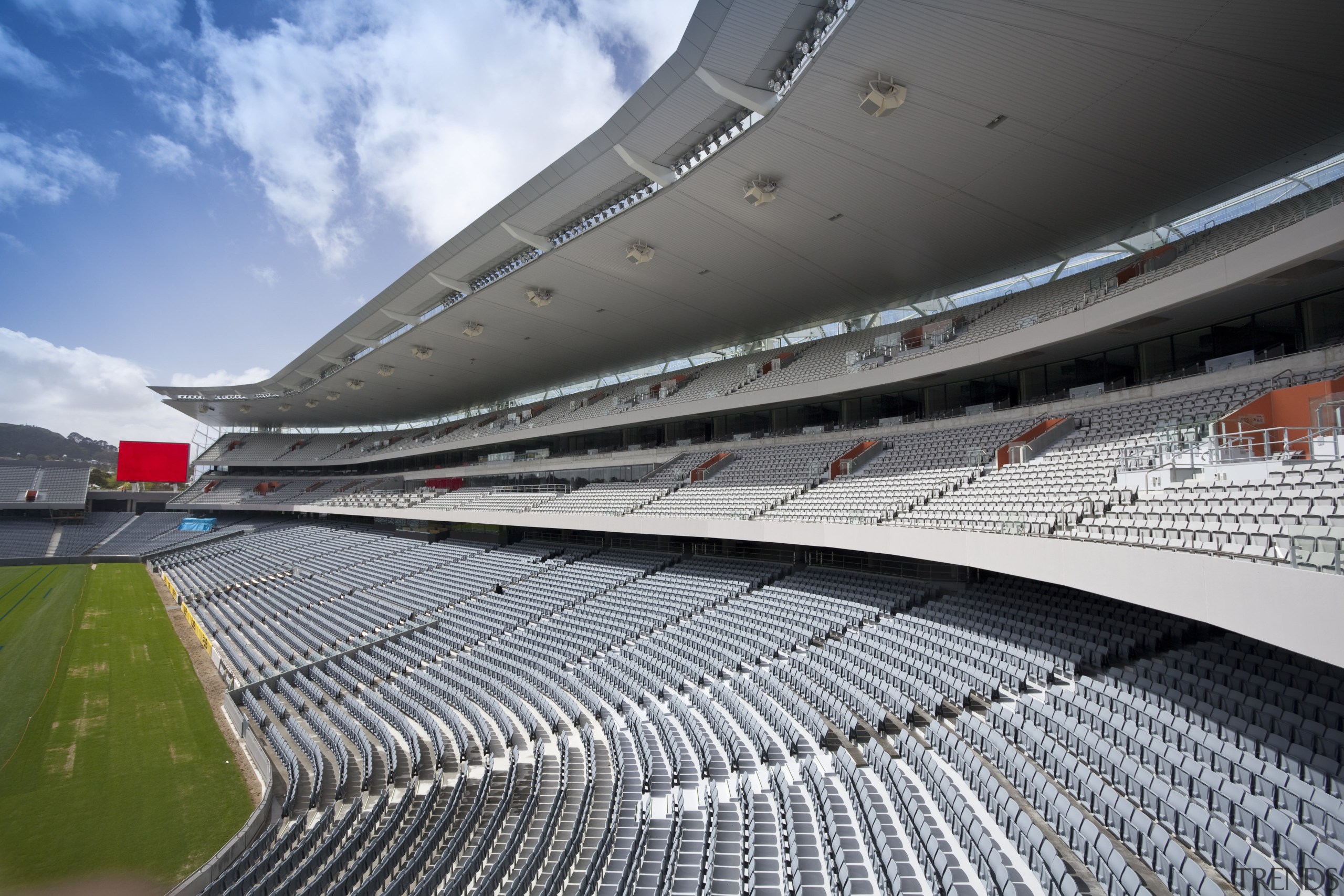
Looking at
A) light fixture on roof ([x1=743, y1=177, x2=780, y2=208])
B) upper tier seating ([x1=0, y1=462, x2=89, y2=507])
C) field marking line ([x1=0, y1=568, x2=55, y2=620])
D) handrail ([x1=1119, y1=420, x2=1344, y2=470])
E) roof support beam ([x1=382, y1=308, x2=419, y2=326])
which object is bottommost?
field marking line ([x1=0, y1=568, x2=55, y2=620])

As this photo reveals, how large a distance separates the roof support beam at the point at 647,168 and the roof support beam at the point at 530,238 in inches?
195

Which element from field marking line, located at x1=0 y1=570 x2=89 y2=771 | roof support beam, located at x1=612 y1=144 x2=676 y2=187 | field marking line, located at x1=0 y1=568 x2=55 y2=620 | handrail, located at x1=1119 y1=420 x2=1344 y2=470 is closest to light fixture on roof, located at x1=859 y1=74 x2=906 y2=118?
roof support beam, located at x1=612 y1=144 x2=676 y2=187


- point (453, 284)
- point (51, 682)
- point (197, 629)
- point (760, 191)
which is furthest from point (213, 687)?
point (760, 191)

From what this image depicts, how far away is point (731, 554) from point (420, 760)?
13376 millimetres

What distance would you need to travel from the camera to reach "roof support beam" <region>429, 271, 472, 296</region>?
23344mm

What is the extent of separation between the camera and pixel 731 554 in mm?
23047

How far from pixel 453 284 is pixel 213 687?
14872 mm

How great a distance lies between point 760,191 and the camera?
49.5 ft

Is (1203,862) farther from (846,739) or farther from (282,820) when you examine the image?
(282,820)

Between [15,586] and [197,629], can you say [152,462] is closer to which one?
[15,586]

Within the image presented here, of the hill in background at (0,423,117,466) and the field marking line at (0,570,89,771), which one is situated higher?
the hill in background at (0,423,117,466)

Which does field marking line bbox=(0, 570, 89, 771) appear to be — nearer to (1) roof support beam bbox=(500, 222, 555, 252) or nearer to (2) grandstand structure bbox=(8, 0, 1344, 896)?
(2) grandstand structure bbox=(8, 0, 1344, 896)

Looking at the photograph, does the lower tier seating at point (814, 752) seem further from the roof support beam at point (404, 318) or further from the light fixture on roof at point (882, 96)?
the roof support beam at point (404, 318)

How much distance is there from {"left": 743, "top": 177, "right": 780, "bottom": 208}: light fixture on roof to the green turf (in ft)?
52.3
